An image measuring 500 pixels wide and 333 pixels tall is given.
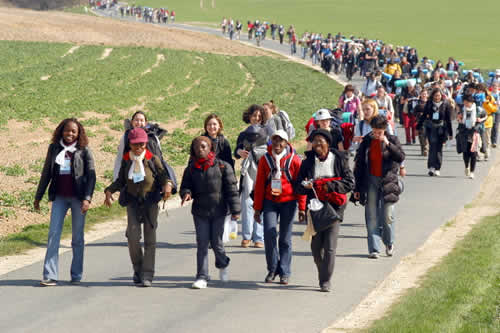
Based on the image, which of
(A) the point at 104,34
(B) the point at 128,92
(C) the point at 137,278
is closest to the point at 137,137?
(C) the point at 137,278

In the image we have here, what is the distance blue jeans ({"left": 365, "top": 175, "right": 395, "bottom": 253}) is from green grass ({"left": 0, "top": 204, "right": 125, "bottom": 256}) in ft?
14.9

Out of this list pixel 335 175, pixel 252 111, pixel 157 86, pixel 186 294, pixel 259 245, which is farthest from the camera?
pixel 157 86

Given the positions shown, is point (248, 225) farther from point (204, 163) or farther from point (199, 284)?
point (204, 163)

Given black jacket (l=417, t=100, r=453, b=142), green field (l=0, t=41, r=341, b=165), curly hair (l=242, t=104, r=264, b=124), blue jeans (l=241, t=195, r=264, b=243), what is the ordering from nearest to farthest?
1. curly hair (l=242, t=104, r=264, b=124)
2. blue jeans (l=241, t=195, r=264, b=243)
3. black jacket (l=417, t=100, r=453, b=142)
4. green field (l=0, t=41, r=341, b=165)

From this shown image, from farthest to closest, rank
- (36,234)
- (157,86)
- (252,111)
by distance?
(157,86)
(36,234)
(252,111)

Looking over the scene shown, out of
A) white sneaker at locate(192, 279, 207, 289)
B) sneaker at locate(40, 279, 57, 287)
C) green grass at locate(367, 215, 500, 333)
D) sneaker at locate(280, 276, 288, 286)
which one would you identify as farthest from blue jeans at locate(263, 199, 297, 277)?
sneaker at locate(40, 279, 57, 287)

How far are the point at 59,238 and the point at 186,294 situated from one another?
5.43 ft

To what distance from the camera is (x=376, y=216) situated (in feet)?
39.9

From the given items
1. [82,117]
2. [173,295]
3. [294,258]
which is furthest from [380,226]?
[82,117]

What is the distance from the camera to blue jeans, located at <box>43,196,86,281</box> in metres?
10.5

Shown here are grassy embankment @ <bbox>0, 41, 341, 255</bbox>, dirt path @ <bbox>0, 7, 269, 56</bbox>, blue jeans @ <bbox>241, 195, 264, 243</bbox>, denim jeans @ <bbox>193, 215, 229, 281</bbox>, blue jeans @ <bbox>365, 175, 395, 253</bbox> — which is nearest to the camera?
denim jeans @ <bbox>193, 215, 229, 281</bbox>

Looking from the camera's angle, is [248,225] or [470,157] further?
[470,157]

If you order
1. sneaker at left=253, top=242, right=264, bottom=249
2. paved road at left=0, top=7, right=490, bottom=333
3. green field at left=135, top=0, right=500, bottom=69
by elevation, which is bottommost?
paved road at left=0, top=7, right=490, bottom=333

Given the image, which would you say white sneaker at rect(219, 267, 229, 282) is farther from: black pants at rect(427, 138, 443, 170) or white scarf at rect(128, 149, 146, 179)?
black pants at rect(427, 138, 443, 170)
